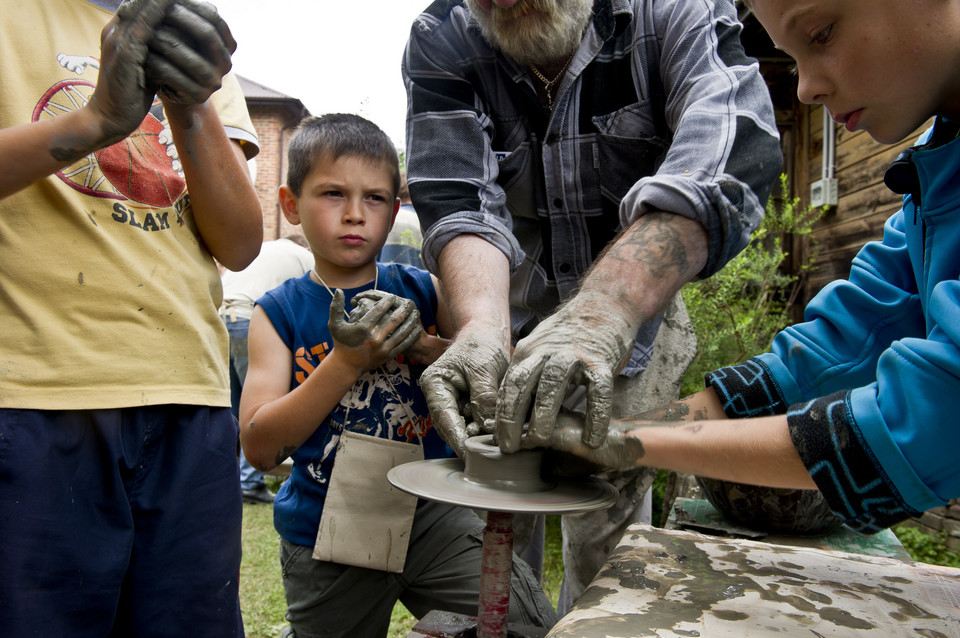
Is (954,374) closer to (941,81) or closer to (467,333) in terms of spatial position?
(941,81)

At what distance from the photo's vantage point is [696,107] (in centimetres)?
180

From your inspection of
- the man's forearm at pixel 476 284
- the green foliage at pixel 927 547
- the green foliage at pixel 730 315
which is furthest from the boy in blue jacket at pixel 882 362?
the green foliage at pixel 927 547

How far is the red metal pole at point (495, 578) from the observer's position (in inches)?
55.4

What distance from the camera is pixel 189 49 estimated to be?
130 centimetres

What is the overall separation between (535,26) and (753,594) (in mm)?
1811

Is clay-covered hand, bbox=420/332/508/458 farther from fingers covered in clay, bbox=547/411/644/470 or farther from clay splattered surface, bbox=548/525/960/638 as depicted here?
clay splattered surface, bbox=548/525/960/638

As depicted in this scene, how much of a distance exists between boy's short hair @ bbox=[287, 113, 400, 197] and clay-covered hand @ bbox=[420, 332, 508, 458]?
0.84m

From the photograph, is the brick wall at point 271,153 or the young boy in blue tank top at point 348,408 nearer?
the young boy in blue tank top at point 348,408

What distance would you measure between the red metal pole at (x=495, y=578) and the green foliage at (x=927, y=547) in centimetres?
384

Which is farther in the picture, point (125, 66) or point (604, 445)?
point (604, 445)

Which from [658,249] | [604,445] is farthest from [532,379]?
[658,249]

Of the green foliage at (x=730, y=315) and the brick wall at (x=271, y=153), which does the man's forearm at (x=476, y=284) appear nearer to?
the green foliage at (x=730, y=315)

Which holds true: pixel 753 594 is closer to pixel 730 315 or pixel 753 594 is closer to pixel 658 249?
pixel 658 249

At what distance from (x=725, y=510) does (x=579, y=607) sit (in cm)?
129
